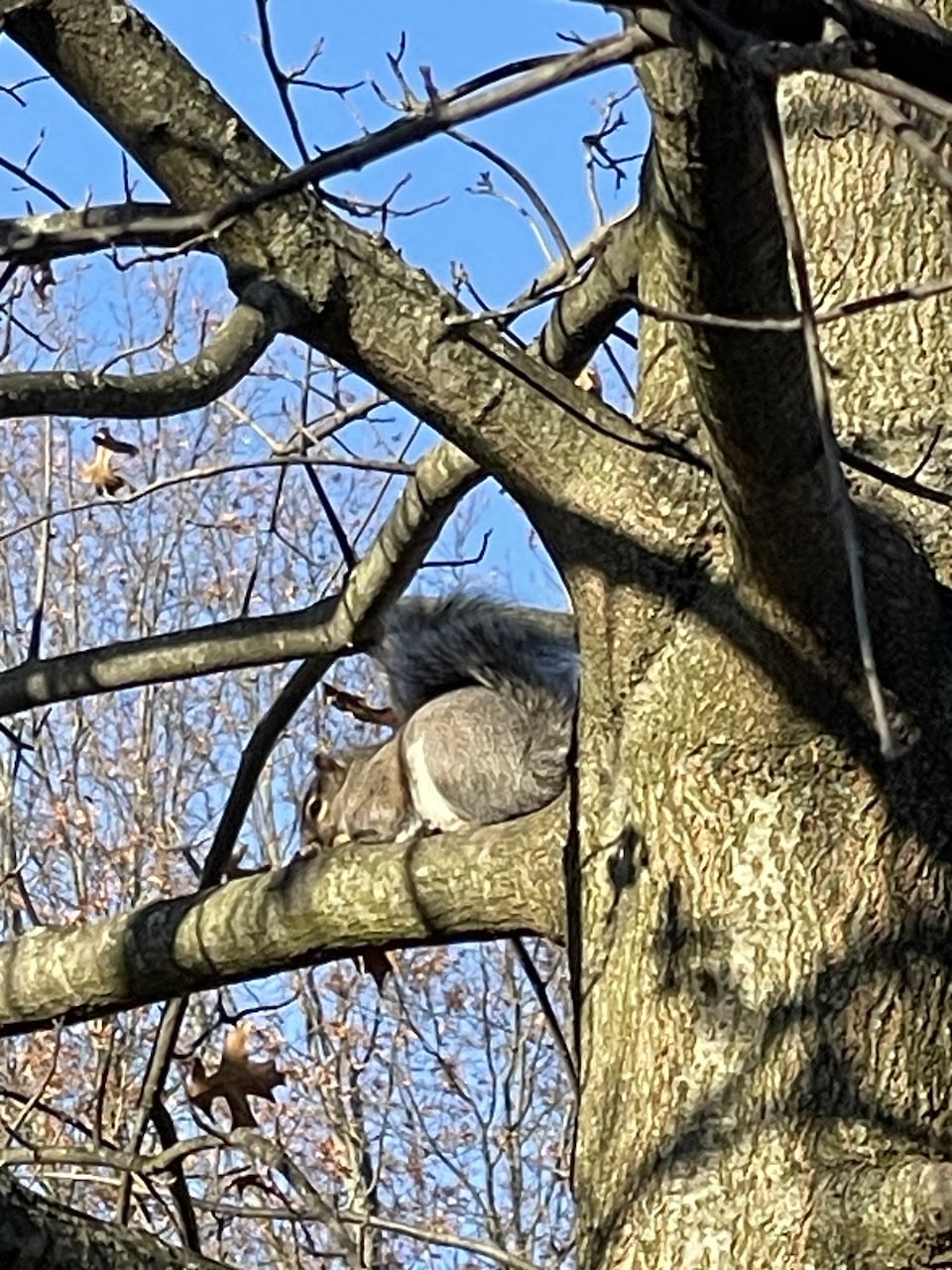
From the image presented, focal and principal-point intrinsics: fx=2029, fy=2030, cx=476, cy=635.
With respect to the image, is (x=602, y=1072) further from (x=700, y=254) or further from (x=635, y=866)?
(x=700, y=254)

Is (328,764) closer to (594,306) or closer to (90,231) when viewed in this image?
(594,306)

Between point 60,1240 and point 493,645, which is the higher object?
point 493,645

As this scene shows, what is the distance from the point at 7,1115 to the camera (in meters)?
8.60

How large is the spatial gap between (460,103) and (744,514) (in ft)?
2.92

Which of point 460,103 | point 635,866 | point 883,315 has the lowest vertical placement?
point 460,103

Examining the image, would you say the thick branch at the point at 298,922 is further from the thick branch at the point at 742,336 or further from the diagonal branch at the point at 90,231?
the diagonal branch at the point at 90,231

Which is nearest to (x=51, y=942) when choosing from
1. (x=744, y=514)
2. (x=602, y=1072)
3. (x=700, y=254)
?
(x=602, y=1072)

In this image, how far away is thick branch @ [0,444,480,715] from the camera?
257cm

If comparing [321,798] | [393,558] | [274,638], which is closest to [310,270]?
[393,558]

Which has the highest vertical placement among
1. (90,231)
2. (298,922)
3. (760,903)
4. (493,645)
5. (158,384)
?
(493,645)

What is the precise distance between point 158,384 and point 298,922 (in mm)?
840

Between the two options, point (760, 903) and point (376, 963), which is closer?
point (760, 903)

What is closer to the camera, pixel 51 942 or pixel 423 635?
pixel 51 942

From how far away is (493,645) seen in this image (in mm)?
3895
